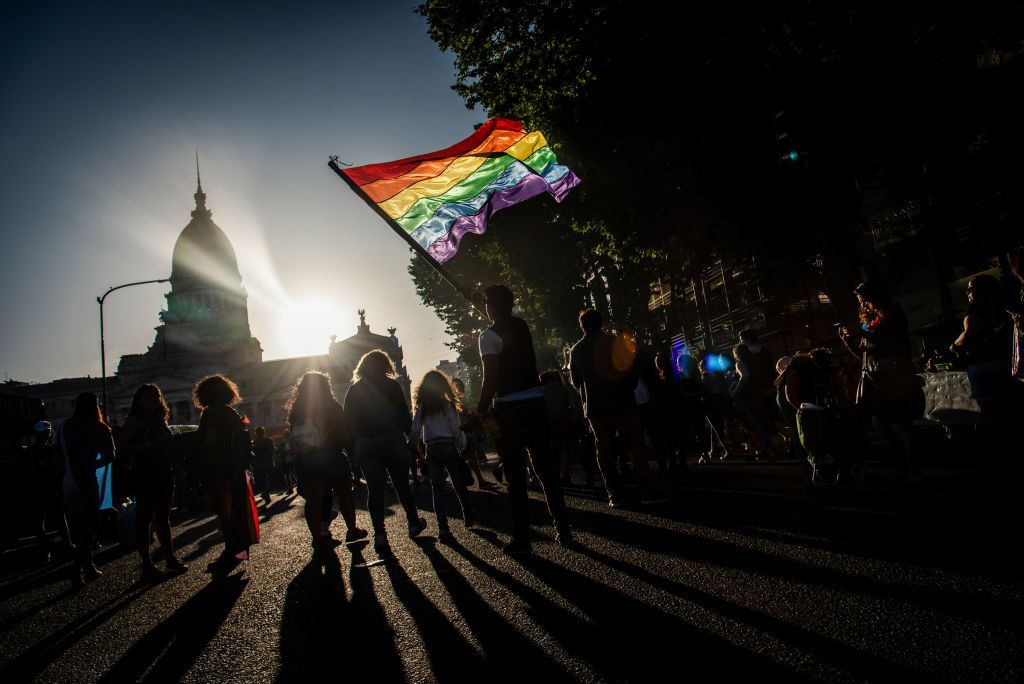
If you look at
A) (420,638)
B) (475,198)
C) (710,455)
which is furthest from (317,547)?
(710,455)

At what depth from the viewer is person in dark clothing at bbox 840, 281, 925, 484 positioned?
575 cm

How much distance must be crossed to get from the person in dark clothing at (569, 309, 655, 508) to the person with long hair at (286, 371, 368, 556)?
246cm

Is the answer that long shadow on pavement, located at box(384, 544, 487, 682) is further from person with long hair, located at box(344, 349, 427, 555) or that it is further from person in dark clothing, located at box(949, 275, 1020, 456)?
person in dark clothing, located at box(949, 275, 1020, 456)

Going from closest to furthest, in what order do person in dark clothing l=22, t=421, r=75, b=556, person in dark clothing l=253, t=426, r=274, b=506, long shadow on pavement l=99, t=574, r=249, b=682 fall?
long shadow on pavement l=99, t=574, r=249, b=682, person in dark clothing l=22, t=421, r=75, b=556, person in dark clothing l=253, t=426, r=274, b=506

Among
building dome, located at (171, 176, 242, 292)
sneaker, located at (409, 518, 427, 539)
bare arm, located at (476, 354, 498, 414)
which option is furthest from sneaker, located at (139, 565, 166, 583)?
building dome, located at (171, 176, 242, 292)

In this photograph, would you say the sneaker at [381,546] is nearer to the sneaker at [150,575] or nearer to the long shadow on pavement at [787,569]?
the long shadow on pavement at [787,569]

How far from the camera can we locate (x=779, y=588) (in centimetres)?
336

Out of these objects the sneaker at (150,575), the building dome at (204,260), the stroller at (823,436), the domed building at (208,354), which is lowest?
the sneaker at (150,575)

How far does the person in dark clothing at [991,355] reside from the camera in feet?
16.5

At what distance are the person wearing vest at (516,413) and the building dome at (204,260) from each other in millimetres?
96440

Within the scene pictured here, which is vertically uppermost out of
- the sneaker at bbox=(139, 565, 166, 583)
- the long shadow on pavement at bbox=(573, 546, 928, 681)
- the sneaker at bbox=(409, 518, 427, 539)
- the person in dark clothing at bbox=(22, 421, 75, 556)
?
the person in dark clothing at bbox=(22, 421, 75, 556)

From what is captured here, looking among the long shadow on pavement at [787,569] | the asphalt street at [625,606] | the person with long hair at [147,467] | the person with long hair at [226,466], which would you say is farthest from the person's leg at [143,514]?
the long shadow on pavement at [787,569]

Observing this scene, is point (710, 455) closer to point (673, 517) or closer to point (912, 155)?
point (673, 517)

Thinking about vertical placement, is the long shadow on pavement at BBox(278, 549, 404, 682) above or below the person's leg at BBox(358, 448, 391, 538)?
below
